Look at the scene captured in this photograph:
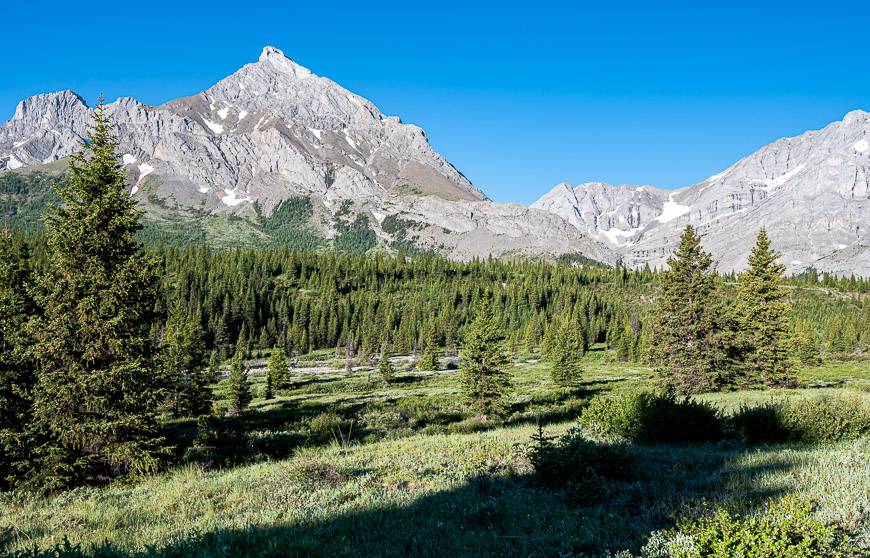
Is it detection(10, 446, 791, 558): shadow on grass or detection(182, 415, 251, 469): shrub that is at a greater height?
detection(10, 446, 791, 558): shadow on grass

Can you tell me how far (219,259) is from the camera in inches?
6511

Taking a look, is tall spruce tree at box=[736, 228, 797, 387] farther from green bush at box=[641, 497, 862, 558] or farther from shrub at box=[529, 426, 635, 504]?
green bush at box=[641, 497, 862, 558]

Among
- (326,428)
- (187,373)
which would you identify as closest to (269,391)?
(187,373)

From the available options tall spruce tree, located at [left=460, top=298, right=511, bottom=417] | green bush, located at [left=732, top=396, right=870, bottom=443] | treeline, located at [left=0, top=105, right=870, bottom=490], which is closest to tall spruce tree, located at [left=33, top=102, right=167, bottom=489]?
treeline, located at [left=0, top=105, right=870, bottom=490]

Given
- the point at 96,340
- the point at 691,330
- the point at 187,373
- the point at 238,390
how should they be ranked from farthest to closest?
1. the point at 187,373
2. the point at 238,390
3. the point at 691,330
4. the point at 96,340

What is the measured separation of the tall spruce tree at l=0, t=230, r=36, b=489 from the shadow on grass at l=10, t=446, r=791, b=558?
11835 millimetres

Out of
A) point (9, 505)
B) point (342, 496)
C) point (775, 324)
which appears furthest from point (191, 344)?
point (775, 324)

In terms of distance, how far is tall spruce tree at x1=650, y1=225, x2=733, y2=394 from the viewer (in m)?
34.7

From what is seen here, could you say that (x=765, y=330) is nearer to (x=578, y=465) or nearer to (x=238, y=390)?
(x=578, y=465)

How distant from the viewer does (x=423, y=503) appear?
8.99m

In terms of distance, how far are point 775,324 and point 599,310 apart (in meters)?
120

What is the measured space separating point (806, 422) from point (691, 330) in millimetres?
23920

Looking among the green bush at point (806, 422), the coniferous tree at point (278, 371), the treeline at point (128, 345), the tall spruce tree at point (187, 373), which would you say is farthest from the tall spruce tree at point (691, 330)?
the coniferous tree at point (278, 371)

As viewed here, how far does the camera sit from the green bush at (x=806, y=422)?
1280 cm
